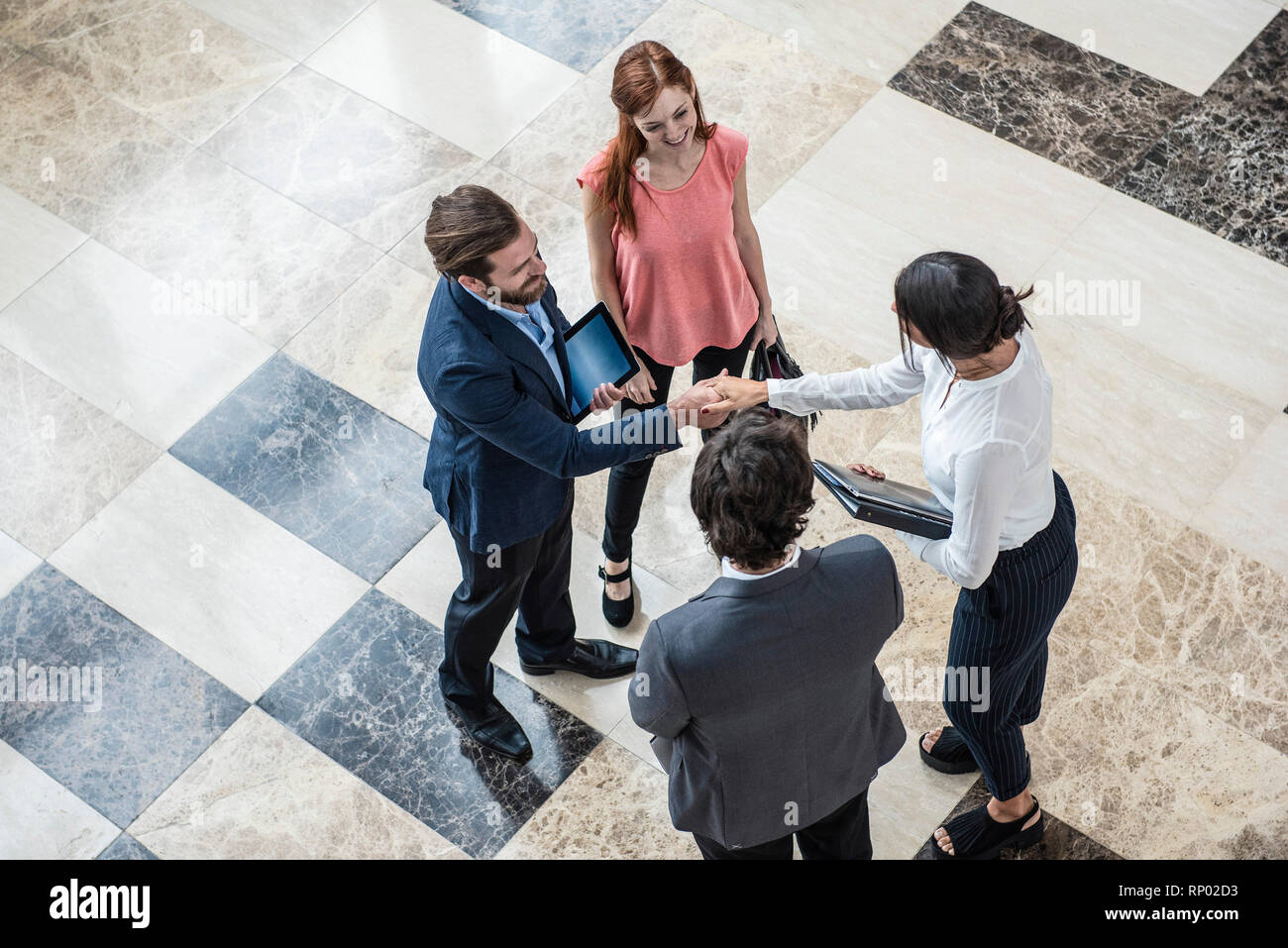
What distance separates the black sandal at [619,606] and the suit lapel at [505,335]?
37.3 inches

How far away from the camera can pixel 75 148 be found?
4.68 metres

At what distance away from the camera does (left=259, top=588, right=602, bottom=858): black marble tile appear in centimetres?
317

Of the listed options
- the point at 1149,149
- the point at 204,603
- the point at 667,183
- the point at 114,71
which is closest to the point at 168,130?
the point at 114,71

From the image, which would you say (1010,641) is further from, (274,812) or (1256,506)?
(274,812)

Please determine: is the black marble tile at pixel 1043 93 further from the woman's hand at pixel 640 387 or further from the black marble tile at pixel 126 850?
the black marble tile at pixel 126 850

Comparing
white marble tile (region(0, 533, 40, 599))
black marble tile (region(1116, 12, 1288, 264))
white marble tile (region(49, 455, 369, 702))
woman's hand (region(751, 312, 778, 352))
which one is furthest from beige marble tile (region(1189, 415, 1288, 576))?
white marble tile (region(0, 533, 40, 599))

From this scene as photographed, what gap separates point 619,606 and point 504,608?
1.93ft

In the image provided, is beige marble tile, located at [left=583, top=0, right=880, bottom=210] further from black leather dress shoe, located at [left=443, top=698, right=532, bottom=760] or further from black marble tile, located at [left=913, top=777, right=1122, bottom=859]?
black marble tile, located at [left=913, top=777, right=1122, bottom=859]

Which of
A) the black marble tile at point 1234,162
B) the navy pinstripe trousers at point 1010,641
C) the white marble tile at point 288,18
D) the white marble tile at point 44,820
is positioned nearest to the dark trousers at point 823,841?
the navy pinstripe trousers at point 1010,641

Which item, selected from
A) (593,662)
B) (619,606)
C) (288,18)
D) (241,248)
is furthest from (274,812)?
(288,18)

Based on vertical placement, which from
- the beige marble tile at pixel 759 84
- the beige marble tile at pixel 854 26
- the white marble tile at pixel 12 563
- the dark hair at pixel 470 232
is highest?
the dark hair at pixel 470 232

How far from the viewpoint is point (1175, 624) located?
340cm

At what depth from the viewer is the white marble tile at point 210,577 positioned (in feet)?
11.4

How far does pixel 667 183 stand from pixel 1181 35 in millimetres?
3083
